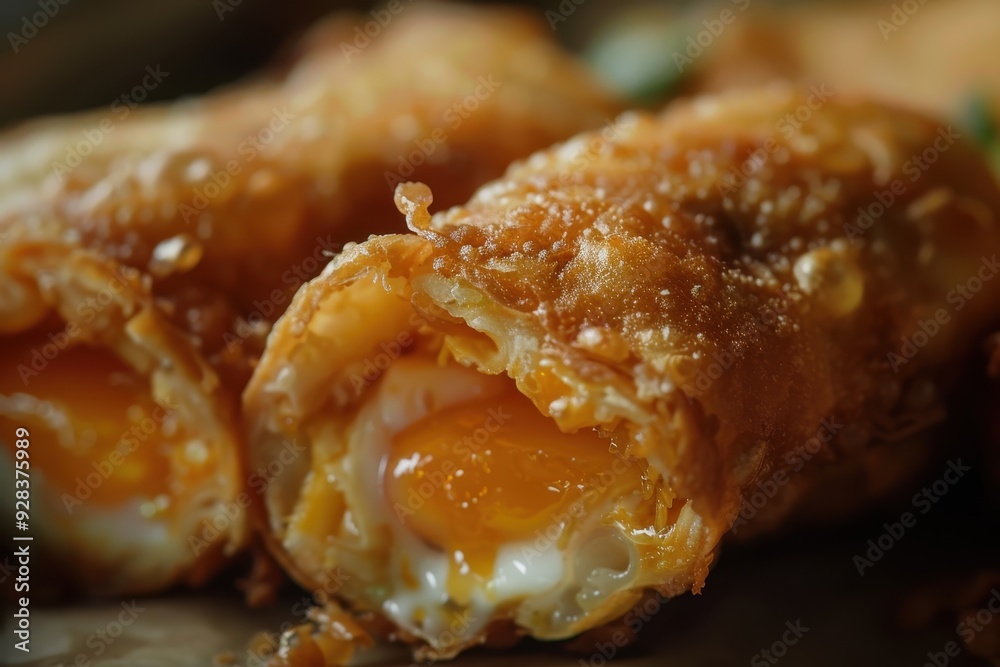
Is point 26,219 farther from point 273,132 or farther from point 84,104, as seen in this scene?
point 84,104

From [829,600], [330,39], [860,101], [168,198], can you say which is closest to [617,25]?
[330,39]

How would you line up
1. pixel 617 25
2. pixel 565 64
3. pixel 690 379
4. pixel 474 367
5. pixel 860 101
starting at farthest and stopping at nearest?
pixel 617 25, pixel 565 64, pixel 860 101, pixel 474 367, pixel 690 379

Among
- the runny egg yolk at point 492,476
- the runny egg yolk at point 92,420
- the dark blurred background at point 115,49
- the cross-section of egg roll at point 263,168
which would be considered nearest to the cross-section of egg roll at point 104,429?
the runny egg yolk at point 92,420

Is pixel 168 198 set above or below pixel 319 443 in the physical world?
above

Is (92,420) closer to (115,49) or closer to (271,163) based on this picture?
(271,163)

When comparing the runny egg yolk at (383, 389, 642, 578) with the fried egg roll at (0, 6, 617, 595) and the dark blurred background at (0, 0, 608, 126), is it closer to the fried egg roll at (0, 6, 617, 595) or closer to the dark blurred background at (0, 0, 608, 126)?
the fried egg roll at (0, 6, 617, 595)

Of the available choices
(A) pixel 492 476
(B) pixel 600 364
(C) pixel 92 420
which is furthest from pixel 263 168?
(B) pixel 600 364
